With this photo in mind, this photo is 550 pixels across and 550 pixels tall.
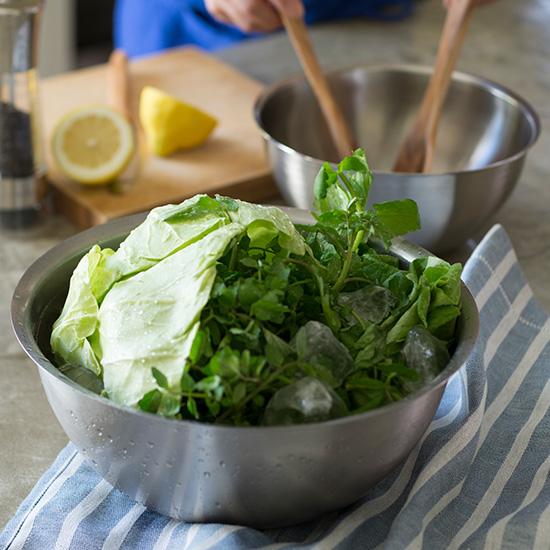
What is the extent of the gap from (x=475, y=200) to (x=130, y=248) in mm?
543

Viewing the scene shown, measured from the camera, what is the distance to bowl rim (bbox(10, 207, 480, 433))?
598 millimetres

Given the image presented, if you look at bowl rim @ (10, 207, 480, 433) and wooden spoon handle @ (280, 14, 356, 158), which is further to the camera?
wooden spoon handle @ (280, 14, 356, 158)

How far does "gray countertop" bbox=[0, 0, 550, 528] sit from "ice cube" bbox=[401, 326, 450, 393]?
0.42 meters

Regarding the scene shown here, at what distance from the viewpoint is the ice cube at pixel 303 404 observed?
609mm

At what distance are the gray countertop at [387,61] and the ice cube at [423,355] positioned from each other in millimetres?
420

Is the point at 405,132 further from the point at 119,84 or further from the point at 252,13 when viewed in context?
the point at 119,84

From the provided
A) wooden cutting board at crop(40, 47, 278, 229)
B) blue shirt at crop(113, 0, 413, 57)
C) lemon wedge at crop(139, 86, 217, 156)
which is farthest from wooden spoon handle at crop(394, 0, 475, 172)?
blue shirt at crop(113, 0, 413, 57)

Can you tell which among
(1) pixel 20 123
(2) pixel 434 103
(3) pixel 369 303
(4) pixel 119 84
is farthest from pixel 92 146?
(3) pixel 369 303

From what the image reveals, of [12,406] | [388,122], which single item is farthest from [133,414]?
[388,122]

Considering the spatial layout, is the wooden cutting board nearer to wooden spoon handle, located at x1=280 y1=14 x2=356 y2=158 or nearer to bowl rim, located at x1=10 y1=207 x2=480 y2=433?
wooden spoon handle, located at x1=280 y1=14 x2=356 y2=158

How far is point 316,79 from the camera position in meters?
1.26

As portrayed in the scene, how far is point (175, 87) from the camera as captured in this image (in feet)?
5.63

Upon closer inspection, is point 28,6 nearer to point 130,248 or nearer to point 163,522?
point 130,248

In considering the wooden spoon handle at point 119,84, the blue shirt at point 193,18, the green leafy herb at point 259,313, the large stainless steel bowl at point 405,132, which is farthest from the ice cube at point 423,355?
the blue shirt at point 193,18
